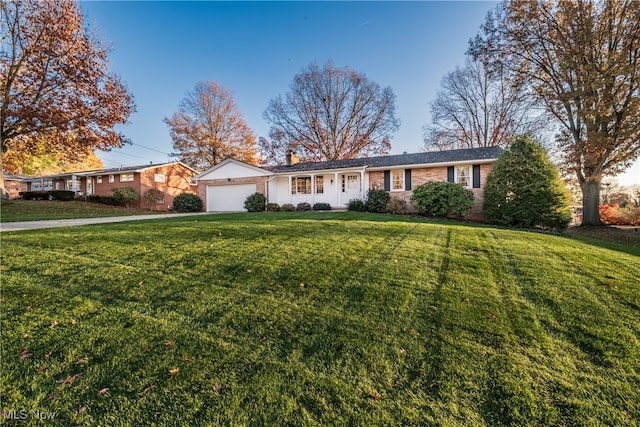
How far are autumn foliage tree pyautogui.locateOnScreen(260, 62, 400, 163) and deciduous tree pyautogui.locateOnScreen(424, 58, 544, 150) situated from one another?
177 inches

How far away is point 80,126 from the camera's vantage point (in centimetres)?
1572

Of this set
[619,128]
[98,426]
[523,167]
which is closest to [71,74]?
[98,426]

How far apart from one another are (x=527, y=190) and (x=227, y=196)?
59.0ft

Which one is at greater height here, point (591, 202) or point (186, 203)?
point (186, 203)

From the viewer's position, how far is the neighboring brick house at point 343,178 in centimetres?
1528

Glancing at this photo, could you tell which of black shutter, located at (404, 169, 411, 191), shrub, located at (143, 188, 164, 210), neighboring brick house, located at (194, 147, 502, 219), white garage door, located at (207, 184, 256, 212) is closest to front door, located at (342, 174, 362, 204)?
neighboring brick house, located at (194, 147, 502, 219)

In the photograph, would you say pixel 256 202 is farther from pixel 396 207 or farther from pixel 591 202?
pixel 591 202

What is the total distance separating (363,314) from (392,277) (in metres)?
1.20

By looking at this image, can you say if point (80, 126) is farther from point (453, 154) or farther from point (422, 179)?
point (453, 154)

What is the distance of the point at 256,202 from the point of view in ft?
58.8

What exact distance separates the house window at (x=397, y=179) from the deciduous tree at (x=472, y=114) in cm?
1310

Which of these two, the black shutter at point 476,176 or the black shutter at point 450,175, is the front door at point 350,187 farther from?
the black shutter at point 476,176

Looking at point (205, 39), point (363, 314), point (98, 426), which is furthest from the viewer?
point (205, 39)

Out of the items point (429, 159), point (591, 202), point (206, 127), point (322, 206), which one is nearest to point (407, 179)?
point (429, 159)
